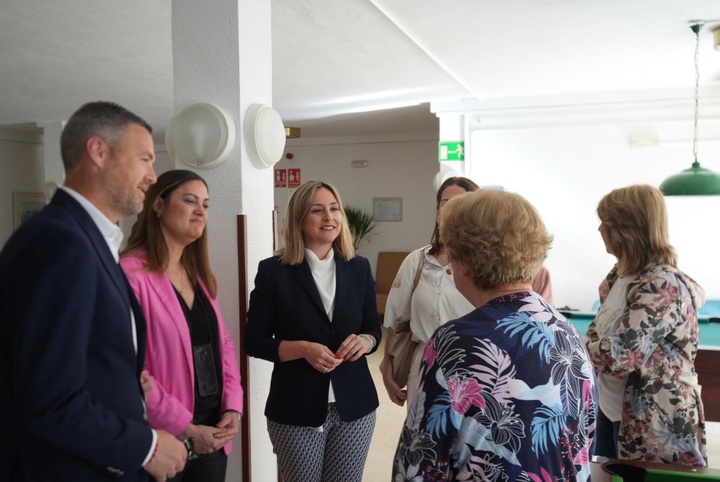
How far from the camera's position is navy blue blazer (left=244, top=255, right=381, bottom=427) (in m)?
2.23

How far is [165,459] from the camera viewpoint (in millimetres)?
1436

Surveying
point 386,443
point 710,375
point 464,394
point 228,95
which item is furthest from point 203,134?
point 710,375

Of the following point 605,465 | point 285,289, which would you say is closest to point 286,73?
point 285,289

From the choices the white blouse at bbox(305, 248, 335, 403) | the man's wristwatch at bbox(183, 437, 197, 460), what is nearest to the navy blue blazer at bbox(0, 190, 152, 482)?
the man's wristwatch at bbox(183, 437, 197, 460)

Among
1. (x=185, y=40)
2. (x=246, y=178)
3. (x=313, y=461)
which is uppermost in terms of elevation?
(x=185, y=40)

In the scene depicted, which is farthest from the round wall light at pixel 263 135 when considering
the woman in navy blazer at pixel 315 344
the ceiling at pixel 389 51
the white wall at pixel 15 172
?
the white wall at pixel 15 172

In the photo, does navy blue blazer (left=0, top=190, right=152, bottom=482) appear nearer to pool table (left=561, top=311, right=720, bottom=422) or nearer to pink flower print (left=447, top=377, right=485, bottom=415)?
pink flower print (left=447, top=377, right=485, bottom=415)

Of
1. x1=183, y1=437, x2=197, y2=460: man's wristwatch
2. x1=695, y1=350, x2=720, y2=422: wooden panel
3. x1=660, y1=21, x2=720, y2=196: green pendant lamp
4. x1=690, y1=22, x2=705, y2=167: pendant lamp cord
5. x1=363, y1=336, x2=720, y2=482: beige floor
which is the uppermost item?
x1=690, y1=22, x2=705, y2=167: pendant lamp cord

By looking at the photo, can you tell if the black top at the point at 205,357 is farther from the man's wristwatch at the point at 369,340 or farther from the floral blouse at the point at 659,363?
the floral blouse at the point at 659,363

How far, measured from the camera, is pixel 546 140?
7.04 meters

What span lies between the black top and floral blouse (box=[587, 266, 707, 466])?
4.24ft

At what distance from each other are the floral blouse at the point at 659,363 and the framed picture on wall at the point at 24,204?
9658 mm

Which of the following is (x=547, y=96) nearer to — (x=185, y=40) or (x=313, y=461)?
Result: (x=185, y=40)

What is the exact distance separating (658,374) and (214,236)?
183 centimetres
